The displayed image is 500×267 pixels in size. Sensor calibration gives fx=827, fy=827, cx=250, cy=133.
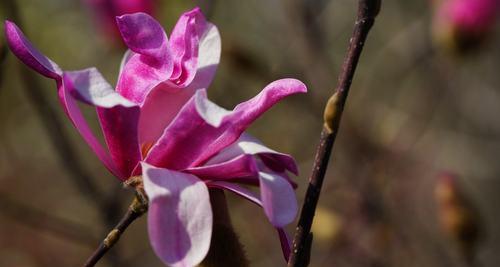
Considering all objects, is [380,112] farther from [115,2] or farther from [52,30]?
[52,30]

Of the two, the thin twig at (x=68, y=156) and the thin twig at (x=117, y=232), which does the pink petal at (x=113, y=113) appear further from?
the thin twig at (x=68, y=156)

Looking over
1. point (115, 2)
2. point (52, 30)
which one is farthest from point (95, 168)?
point (115, 2)

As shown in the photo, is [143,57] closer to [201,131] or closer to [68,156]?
[201,131]

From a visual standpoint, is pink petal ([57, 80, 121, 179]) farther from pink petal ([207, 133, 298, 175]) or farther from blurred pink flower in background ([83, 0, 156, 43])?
blurred pink flower in background ([83, 0, 156, 43])

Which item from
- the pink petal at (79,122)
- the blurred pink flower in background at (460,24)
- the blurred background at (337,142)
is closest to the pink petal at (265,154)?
the pink petal at (79,122)

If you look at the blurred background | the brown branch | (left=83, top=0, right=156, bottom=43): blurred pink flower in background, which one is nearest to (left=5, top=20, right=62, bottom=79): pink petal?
the brown branch

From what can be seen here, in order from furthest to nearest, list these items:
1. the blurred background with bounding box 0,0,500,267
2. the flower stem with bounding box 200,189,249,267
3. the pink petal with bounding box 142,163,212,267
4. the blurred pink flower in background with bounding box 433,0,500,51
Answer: the blurred pink flower in background with bounding box 433,0,500,51, the blurred background with bounding box 0,0,500,267, the flower stem with bounding box 200,189,249,267, the pink petal with bounding box 142,163,212,267
